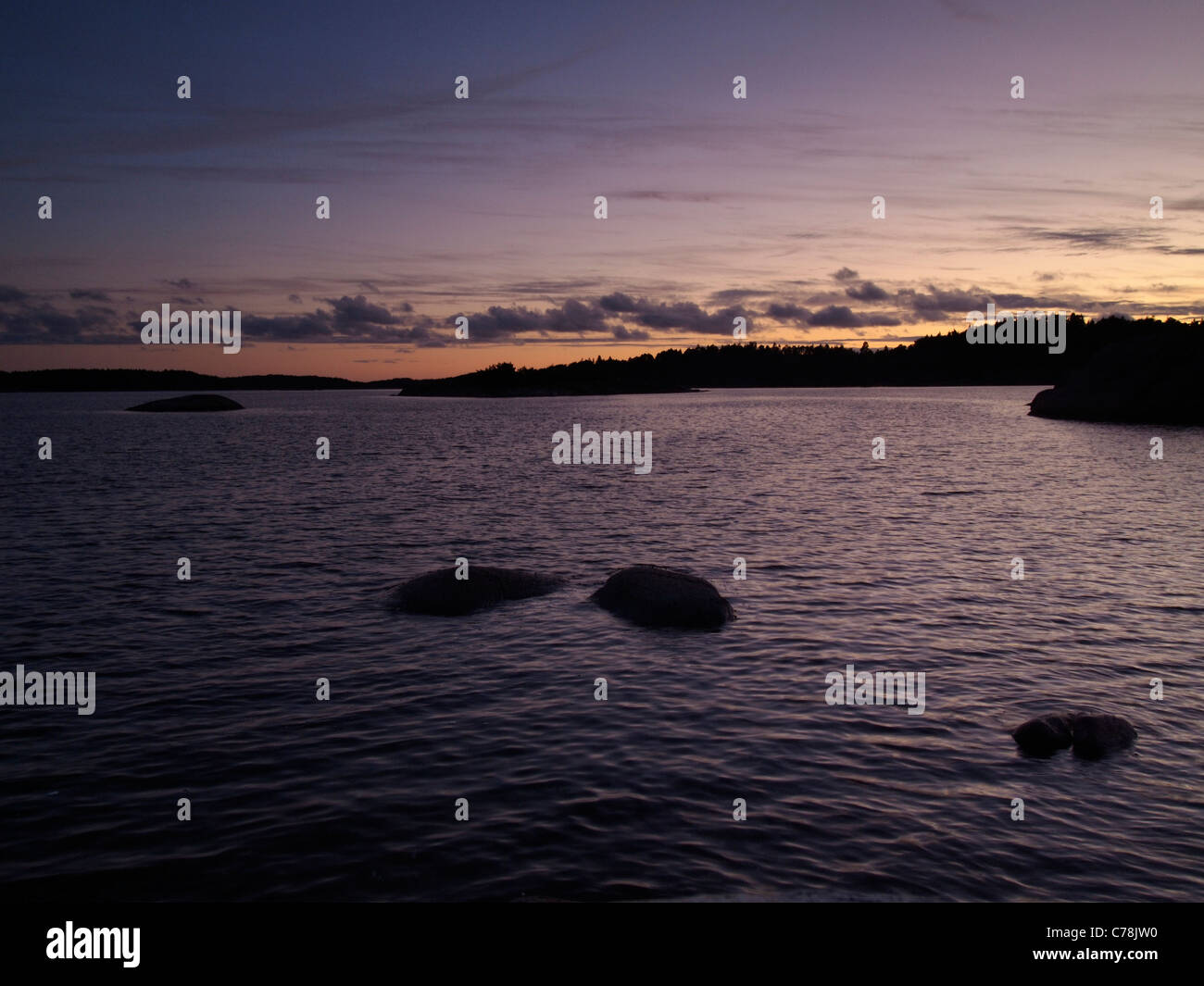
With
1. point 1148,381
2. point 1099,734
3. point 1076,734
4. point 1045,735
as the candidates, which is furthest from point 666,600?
point 1148,381

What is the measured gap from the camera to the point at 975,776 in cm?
1180

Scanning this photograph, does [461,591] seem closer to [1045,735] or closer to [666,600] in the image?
[666,600]

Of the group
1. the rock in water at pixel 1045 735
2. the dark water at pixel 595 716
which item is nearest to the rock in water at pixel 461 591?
the dark water at pixel 595 716

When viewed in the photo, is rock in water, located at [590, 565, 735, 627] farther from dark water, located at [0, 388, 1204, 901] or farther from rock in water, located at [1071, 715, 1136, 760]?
rock in water, located at [1071, 715, 1136, 760]

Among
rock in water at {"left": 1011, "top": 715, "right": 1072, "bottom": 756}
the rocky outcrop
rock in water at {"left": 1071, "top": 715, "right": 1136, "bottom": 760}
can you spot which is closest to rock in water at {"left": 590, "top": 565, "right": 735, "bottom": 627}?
rock in water at {"left": 1011, "top": 715, "right": 1072, "bottom": 756}

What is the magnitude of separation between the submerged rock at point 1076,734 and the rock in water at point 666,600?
25.1ft

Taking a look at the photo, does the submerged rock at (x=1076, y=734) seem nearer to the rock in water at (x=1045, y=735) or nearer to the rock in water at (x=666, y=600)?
the rock in water at (x=1045, y=735)

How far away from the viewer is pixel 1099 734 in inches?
506

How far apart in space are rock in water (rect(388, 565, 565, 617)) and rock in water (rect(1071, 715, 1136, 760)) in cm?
1277

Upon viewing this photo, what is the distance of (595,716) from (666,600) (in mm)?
6118

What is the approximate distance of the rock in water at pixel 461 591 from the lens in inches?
826

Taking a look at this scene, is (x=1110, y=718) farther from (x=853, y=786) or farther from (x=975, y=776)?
(x=853, y=786)

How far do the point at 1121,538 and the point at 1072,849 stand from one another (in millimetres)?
25062

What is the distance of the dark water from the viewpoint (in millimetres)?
9609
